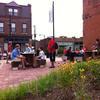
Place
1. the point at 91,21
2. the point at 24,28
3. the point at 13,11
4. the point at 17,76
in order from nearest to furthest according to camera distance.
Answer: the point at 17,76, the point at 91,21, the point at 24,28, the point at 13,11

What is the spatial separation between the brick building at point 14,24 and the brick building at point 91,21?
3837 cm

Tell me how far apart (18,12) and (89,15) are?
138 ft

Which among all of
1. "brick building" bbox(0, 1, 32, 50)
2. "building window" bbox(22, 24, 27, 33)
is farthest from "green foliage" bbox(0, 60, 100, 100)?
"building window" bbox(22, 24, 27, 33)

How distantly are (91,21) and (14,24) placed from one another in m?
41.0

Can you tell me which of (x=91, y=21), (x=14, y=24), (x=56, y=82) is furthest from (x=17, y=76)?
(x=14, y=24)

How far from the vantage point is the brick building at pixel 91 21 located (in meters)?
27.5

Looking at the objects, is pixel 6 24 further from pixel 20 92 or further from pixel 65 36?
pixel 20 92

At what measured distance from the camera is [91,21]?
28.3 metres

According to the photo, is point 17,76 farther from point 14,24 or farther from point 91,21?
point 14,24

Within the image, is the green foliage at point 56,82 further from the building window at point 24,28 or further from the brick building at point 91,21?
the building window at point 24,28

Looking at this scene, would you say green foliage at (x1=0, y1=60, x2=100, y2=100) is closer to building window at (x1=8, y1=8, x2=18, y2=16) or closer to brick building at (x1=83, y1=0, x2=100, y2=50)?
brick building at (x1=83, y1=0, x2=100, y2=50)

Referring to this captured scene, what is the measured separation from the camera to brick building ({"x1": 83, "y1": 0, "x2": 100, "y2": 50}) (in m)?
27.5

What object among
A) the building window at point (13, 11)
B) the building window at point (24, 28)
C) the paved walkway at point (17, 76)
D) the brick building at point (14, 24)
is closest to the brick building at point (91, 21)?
the paved walkway at point (17, 76)

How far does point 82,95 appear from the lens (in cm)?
657
